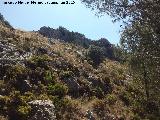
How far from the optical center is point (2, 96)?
30.6 metres

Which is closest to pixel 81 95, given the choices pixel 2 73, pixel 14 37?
pixel 2 73

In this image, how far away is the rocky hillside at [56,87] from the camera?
30234 mm

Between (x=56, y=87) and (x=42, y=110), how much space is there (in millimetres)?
6799

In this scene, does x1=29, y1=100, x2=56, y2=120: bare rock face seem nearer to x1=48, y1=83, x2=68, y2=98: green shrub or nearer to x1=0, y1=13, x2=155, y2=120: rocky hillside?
x1=0, y1=13, x2=155, y2=120: rocky hillside

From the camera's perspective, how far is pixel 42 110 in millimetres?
28797

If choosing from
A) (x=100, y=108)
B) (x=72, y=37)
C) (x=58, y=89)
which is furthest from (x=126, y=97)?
(x=72, y=37)

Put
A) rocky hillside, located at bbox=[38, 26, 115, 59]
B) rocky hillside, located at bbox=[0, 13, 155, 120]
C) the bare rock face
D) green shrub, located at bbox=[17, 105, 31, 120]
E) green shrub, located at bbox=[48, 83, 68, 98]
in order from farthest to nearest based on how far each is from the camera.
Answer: rocky hillside, located at bbox=[38, 26, 115, 59], green shrub, located at bbox=[48, 83, 68, 98], rocky hillside, located at bbox=[0, 13, 155, 120], green shrub, located at bbox=[17, 105, 31, 120], the bare rock face

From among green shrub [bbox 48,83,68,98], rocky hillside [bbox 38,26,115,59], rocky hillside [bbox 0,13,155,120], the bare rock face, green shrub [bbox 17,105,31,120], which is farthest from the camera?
rocky hillside [bbox 38,26,115,59]

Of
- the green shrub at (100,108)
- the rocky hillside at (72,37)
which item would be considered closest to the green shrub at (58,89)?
the green shrub at (100,108)

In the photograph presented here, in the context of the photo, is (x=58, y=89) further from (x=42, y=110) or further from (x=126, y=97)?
(x=126, y=97)

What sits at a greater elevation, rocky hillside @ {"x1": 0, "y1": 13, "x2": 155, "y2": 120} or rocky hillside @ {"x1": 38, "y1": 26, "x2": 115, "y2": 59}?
rocky hillside @ {"x1": 38, "y1": 26, "x2": 115, "y2": 59}

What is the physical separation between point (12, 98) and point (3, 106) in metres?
1.60

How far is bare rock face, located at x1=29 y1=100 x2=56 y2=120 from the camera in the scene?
2838cm

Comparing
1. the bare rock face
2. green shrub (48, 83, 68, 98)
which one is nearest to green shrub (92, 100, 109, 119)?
green shrub (48, 83, 68, 98)
